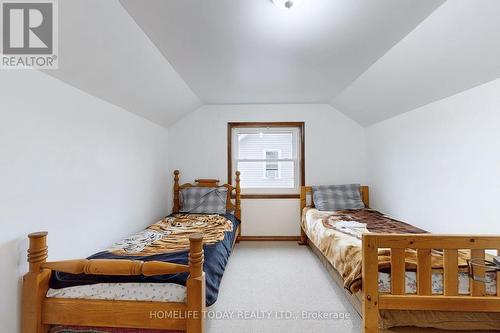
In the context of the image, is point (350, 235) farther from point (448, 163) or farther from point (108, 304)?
point (108, 304)

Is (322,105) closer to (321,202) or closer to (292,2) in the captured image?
(321,202)

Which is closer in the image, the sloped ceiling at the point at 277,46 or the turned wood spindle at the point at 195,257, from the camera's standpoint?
the turned wood spindle at the point at 195,257

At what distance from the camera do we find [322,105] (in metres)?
3.70

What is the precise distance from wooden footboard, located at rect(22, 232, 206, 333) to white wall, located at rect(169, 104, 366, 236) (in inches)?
94.9

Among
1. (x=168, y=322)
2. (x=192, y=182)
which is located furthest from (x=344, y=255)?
(x=192, y=182)

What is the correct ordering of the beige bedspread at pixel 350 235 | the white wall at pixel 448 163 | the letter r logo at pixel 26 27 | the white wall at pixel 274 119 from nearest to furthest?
the letter r logo at pixel 26 27, the beige bedspread at pixel 350 235, the white wall at pixel 448 163, the white wall at pixel 274 119

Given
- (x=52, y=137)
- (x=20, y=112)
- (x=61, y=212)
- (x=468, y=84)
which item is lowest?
(x=61, y=212)

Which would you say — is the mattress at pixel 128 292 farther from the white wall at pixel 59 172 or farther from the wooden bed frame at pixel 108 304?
the white wall at pixel 59 172

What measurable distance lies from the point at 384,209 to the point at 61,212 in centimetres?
346

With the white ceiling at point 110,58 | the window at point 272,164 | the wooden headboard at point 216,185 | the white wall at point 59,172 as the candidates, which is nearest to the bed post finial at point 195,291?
the white wall at point 59,172

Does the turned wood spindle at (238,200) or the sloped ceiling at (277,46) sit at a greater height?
the sloped ceiling at (277,46)

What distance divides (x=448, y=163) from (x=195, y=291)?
2292 millimetres

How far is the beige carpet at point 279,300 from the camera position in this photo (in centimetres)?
175

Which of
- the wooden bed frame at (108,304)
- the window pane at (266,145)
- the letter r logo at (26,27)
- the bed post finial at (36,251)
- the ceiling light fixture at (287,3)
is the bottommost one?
the wooden bed frame at (108,304)
